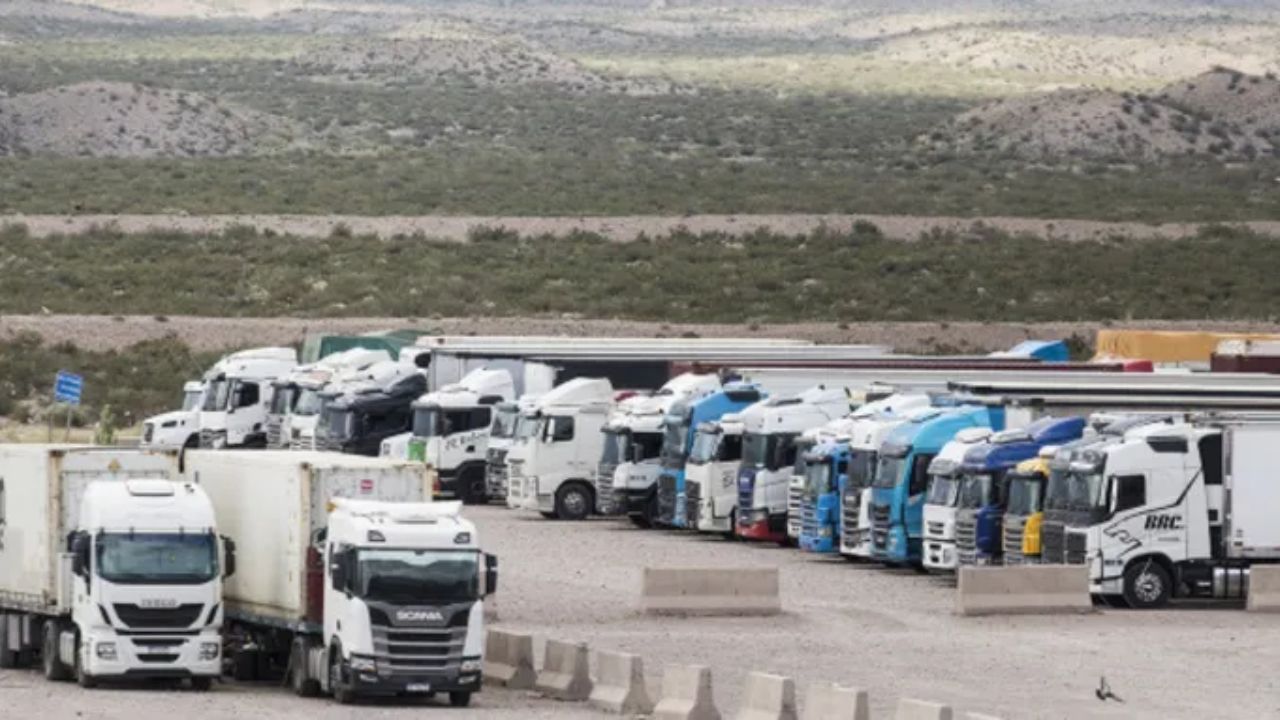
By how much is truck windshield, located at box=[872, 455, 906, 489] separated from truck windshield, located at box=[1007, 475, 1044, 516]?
143 inches

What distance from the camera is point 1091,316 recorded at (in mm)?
115938

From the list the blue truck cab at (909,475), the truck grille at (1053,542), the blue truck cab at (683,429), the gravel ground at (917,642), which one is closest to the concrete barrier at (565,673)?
the gravel ground at (917,642)

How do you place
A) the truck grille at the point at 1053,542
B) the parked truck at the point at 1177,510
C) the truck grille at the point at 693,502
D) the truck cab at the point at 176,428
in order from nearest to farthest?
the parked truck at the point at 1177,510 → the truck grille at the point at 1053,542 → the truck grille at the point at 693,502 → the truck cab at the point at 176,428

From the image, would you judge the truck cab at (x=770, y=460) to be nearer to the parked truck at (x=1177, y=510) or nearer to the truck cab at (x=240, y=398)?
the parked truck at (x=1177, y=510)

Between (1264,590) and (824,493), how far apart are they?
1068 cm

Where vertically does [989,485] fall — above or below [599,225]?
below

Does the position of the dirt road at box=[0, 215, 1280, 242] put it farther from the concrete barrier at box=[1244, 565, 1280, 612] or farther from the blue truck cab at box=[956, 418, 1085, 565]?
the concrete barrier at box=[1244, 565, 1280, 612]

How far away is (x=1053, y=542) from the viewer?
160ft

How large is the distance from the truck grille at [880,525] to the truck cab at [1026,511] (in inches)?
169

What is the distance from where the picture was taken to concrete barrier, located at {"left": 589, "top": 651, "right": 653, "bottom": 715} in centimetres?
3544

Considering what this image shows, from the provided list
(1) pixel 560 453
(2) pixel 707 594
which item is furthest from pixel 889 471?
(1) pixel 560 453

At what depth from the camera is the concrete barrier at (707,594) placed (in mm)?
46375

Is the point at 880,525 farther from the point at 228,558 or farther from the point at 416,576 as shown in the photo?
the point at 416,576

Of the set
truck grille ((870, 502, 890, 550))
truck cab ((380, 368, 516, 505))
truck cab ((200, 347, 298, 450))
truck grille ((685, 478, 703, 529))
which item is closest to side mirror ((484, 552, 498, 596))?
truck grille ((870, 502, 890, 550))
